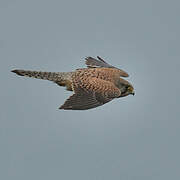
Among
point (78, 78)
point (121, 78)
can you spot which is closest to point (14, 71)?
point (78, 78)

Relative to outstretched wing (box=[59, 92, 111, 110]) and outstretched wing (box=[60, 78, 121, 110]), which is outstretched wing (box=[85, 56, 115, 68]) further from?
outstretched wing (box=[59, 92, 111, 110])

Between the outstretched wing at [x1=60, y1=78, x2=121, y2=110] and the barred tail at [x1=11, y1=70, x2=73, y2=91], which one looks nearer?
the outstretched wing at [x1=60, y1=78, x2=121, y2=110]

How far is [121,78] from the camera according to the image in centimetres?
1883

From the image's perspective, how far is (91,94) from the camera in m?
16.4

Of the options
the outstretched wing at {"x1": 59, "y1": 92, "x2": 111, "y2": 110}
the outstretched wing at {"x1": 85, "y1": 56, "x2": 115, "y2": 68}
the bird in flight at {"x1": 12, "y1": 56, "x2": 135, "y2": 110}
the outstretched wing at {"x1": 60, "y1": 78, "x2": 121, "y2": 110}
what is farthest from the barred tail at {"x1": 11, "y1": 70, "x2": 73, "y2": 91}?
the outstretched wing at {"x1": 85, "y1": 56, "x2": 115, "y2": 68}

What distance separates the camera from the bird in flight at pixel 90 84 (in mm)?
15773

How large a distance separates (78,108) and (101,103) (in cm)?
104

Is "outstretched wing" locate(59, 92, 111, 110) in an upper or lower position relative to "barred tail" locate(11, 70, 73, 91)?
lower

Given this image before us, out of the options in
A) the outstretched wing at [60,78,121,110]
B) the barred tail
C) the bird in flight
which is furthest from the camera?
the barred tail

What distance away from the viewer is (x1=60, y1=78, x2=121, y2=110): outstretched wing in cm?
1540

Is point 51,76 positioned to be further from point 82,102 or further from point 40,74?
point 82,102

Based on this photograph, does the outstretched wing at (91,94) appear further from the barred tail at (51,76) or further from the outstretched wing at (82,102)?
the barred tail at (51,76)

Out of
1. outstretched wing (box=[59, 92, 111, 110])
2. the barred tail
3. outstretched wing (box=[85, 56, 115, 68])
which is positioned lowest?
outstretched wing (box=[59, 92, 111, 110])

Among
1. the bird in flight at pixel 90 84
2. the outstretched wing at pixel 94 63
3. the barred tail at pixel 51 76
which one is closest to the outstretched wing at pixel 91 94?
the bird in flight at pixel 90 84
